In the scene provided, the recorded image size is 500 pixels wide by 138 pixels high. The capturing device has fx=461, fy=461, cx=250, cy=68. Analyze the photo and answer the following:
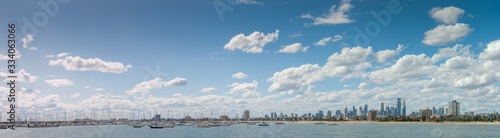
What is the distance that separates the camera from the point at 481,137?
416ft

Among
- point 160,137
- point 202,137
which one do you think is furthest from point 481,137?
point 160,137

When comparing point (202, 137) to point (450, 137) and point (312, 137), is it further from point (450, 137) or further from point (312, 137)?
point (450, 137)

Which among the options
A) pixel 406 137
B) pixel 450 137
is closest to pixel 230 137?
pixel 406 137

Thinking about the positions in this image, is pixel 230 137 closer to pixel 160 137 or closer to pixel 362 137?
pixel 160 137

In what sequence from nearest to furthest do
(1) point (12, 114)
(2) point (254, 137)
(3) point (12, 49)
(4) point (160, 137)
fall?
(3) point (12, 49) < (1) point (12, 114) < (2) point (254, 137) < (4) point (160, 137)

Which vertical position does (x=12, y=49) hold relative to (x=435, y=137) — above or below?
above

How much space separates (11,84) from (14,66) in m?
2.59

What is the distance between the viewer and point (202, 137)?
139500mm

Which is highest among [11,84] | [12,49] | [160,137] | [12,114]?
[12,49]

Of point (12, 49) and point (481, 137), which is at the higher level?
point (12, 49)

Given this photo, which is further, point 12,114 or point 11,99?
point 12,114

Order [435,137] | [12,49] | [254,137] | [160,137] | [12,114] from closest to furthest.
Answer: [12,49] → [12,114] → [435,137] → [254,137] → [160,137]

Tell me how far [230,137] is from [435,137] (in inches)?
2259

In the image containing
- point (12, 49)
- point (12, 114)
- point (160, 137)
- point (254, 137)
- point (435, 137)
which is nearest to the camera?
point (12, 49)
